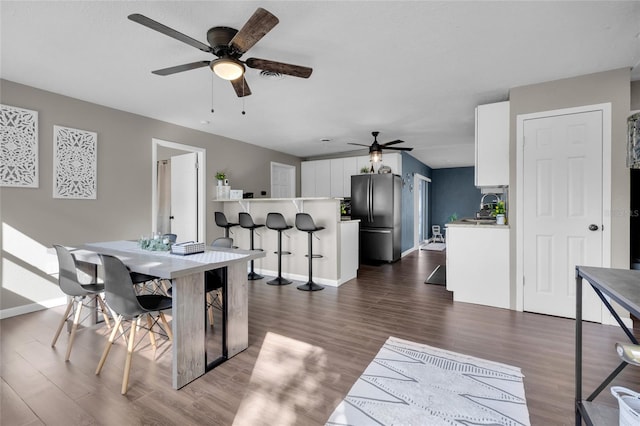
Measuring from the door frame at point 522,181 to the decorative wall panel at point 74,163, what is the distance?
5149mm

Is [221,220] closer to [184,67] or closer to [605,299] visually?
[184,67]

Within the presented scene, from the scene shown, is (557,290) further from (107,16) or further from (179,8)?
(107,16)

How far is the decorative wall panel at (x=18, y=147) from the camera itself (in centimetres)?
313

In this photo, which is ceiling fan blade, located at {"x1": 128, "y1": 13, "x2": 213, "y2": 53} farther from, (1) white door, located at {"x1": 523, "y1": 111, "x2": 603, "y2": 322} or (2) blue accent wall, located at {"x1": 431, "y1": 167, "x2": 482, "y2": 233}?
(2) blue accent wall, located at {"x1": 431, "y1": 167, "x2": 482, "y2": 233}

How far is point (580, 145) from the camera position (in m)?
3.04

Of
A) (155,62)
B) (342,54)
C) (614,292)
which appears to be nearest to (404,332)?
(614,292)

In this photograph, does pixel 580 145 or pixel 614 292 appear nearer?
pixel 614 292

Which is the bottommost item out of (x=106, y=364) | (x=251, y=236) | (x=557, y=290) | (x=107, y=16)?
(x=106, y=364)

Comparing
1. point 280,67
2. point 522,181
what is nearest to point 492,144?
point 522,181

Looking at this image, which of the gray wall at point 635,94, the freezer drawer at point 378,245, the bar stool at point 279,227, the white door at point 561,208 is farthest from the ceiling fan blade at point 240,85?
the freezer drawer at point 378,245

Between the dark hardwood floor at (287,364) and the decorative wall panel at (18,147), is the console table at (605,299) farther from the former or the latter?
the decorative wall panel at (18,147)

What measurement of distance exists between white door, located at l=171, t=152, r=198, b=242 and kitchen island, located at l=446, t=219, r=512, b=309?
4112mm

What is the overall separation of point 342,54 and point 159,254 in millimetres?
2356

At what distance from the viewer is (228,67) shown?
2.20 meters
